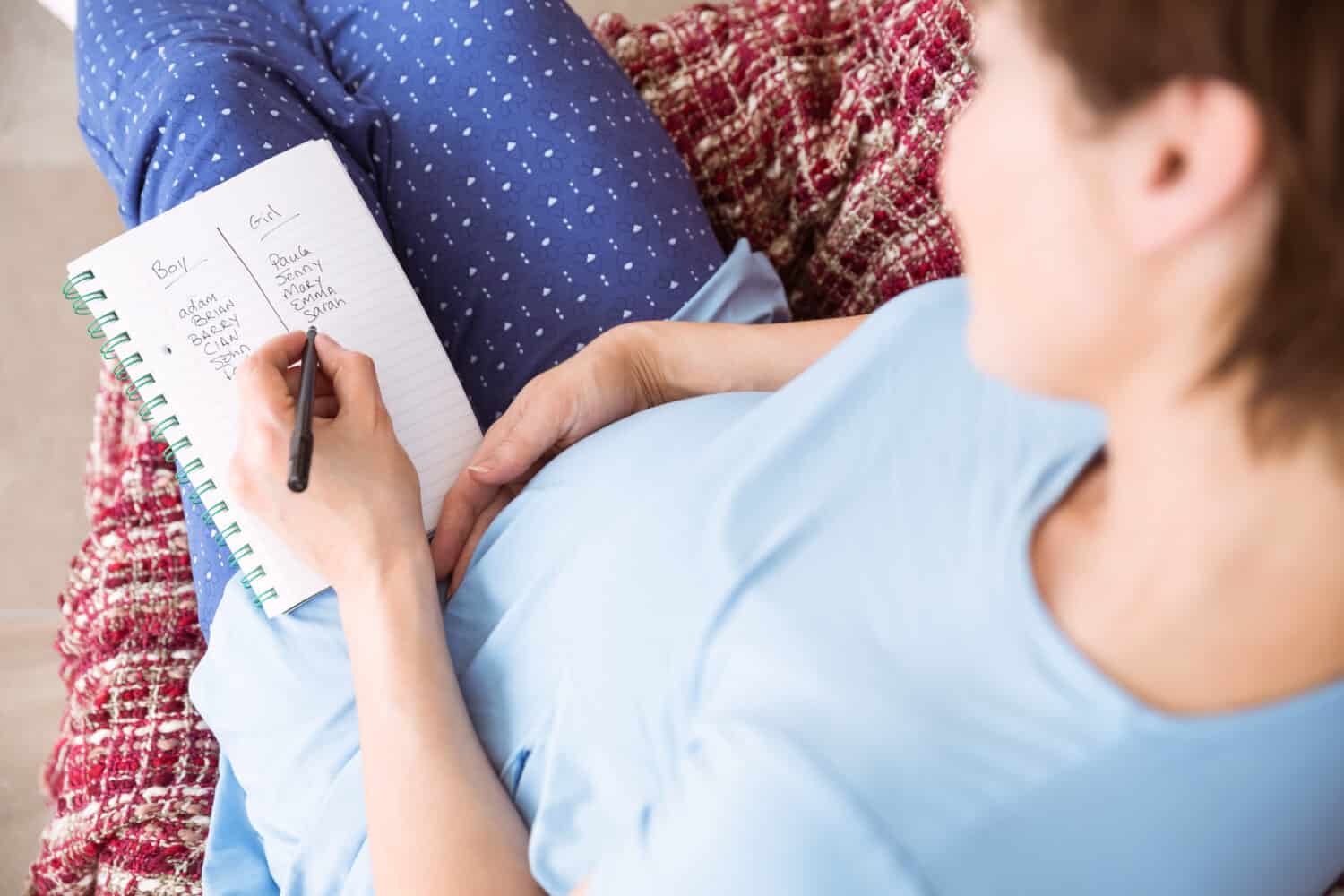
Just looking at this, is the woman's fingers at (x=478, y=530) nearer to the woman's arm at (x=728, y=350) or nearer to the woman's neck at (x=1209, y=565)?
the woman's arm at (x=728, y=350)

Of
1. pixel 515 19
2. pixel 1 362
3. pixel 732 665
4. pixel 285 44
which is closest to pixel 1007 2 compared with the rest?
pixel 732 665

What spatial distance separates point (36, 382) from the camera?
142 centimetres

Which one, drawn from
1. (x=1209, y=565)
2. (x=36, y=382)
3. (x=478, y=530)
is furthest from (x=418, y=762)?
(x=36, y=382)

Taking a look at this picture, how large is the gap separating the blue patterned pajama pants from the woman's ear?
0.54 meters

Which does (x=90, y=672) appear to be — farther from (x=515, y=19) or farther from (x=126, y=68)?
(x=515, y=19)

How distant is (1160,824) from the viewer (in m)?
0.45

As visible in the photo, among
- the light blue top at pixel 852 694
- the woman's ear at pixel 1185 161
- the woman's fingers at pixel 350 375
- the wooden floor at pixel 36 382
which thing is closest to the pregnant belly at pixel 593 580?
the light blue top at pixel 852 694

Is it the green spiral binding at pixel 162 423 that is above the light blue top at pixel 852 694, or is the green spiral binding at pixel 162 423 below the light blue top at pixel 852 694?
above

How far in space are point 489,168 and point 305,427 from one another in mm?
326

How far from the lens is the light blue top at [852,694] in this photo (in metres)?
0.44

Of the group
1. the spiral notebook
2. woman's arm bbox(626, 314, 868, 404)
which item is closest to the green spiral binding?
the spiral notebook

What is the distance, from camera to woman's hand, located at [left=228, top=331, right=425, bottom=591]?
25.6 inches

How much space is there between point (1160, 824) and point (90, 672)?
0.89m

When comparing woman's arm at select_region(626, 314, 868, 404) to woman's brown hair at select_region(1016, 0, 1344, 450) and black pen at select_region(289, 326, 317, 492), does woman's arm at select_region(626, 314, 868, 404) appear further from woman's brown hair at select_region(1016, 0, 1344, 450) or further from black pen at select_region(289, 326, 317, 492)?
woman's brown hair at select_region(1016, 0, 1344, 450)
